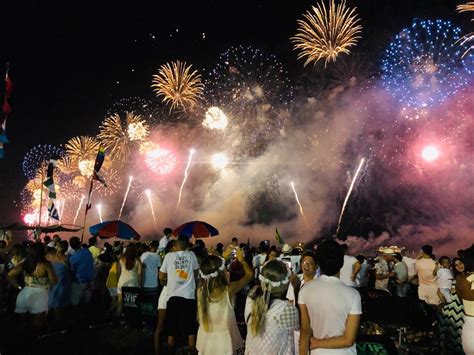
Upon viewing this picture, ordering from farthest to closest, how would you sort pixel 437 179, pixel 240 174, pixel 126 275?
pixel 240 174, pixel 437 179, pixel 126 275

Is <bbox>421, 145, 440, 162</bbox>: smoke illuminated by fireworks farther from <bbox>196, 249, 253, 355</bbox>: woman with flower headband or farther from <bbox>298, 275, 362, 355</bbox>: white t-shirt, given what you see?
<bbox>298, 275, 362, 355</bbox>: white t-shirt

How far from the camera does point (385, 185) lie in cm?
4903

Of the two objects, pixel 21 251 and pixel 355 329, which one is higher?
pixel 21 251

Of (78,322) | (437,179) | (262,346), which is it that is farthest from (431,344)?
(437,179)

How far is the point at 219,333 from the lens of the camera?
219 inches

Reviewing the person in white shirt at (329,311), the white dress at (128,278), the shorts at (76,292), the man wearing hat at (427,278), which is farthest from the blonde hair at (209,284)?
the shorts at (76,292)

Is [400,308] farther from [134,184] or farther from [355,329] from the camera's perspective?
[134,184]

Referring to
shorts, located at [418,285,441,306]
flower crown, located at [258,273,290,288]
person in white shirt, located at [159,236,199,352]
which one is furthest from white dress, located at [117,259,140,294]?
flower crown, located at [258,273,290,288]

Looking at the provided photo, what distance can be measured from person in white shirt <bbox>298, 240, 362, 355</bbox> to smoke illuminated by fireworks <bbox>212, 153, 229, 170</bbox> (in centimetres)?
3870

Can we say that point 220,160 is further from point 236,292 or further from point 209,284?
point 209,284

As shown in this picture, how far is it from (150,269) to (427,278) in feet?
A: 21.1

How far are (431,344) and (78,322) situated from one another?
8.19 m

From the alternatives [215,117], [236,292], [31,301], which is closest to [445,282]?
[236,292]

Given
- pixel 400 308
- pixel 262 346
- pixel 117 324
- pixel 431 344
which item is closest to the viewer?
pixel 262 346
